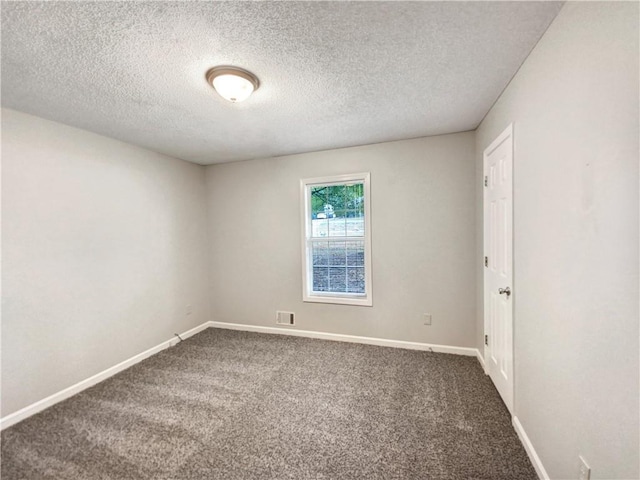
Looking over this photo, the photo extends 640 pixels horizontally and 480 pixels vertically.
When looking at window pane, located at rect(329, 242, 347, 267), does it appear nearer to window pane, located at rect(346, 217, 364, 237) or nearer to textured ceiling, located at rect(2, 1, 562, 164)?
window pane, located at rect(346, 217, 364, 237)

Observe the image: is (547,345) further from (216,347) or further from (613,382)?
(216,347)

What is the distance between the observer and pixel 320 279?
11.9ft

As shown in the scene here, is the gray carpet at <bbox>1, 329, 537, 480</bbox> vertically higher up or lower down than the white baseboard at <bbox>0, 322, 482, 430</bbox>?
lower down

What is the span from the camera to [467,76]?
5.90 feet

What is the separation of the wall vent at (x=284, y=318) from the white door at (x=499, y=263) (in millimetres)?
2209

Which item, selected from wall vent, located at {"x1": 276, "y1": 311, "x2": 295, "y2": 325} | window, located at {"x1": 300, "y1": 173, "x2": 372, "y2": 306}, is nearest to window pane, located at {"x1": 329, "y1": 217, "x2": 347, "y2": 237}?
window, located at {"x1": 300, "y1": 173, "x2": 372, "y2": 306}

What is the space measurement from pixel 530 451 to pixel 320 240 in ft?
8.60

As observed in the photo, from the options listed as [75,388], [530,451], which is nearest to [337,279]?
[530,451]

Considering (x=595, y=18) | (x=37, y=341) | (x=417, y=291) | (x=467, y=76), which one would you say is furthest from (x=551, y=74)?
(x=37, y=341)

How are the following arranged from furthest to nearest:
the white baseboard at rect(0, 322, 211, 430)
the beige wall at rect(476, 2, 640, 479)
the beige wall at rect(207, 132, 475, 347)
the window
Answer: the window < the beige wall at rect(207, 132, 475, 347) < the white baseboard at rect(0, 322, 211, 430) < the beige wall at rect(476, 2, 640, 479)

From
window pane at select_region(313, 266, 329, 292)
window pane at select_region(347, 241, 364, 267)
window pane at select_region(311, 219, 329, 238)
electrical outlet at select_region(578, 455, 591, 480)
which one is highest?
window pane at select_region(311, 219, 329, 238)

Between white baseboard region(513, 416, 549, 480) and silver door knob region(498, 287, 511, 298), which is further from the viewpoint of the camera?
silver door knob region(498, 287, 511, 298)

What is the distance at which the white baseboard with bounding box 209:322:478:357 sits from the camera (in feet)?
9.83

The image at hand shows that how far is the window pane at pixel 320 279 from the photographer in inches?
142
